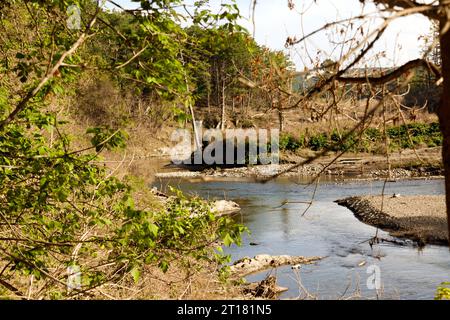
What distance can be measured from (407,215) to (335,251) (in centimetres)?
487

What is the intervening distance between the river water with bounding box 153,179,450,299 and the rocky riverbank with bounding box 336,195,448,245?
1.67ft

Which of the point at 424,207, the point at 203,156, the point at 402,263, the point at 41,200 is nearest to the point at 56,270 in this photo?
the point at 41,200

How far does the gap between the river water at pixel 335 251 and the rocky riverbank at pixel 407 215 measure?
1.67 ft

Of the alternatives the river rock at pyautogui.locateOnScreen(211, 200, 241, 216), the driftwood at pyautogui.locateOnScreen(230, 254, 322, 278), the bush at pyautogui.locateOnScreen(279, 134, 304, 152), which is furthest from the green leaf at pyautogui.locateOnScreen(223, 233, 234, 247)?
the bush at pyautogui.locateOnScreen(279, 134, 304, 152)

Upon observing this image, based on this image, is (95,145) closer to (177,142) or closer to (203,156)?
(203,156)

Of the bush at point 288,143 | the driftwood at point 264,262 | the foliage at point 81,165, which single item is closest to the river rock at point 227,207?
the driftwood at point 264,262

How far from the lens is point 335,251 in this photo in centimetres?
1400

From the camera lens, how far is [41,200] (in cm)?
363

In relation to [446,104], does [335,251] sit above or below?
below

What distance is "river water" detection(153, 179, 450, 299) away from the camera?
427 inches

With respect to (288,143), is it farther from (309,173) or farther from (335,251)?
(335,251)

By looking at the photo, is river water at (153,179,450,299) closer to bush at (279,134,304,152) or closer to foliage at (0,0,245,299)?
foliage at (0,0,245,299)

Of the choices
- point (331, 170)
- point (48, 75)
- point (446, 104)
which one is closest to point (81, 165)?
point (48, 75)
